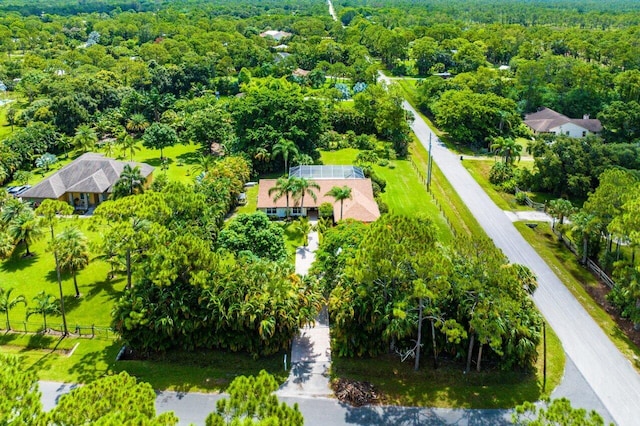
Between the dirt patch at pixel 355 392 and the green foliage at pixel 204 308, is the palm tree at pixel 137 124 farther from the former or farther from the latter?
the dirt patch at pixel 355 392

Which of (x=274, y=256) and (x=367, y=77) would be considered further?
(x=367, y=77)

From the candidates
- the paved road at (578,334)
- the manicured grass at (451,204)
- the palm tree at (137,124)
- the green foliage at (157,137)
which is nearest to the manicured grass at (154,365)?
the paved road at (578,334)

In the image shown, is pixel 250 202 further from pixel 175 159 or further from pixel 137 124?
pixel 137 124

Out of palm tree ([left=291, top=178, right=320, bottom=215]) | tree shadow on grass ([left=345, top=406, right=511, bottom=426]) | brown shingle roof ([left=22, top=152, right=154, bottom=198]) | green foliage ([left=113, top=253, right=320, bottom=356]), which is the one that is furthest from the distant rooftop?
tree shadow on grass ([left=345, top=406, right=511, bottom=426])

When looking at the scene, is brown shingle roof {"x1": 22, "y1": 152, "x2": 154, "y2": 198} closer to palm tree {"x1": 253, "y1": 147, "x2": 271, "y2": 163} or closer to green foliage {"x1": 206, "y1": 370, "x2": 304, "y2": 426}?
palm tree {"x1": 253, "y1": 147, "x2": 271, "y2": 163}

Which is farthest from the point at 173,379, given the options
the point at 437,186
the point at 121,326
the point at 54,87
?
the point at 54,87

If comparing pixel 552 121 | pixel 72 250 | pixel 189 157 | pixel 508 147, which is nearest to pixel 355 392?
pixel 72 250

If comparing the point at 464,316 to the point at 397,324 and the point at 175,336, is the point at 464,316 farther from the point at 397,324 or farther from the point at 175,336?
the point at 175,336
